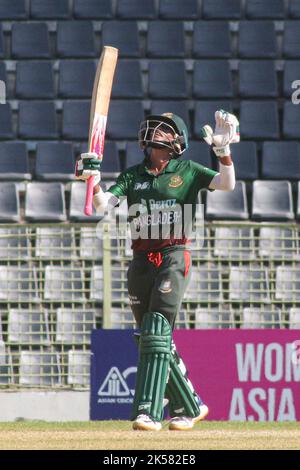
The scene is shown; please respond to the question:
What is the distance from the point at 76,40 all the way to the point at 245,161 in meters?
2.72

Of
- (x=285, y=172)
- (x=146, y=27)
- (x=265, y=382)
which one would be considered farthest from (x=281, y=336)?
(x=146, y=27)

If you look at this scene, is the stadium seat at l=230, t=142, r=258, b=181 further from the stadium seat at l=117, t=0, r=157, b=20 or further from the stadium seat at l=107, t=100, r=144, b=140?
the stadium seat at l=117, t=0, r=157, b=20

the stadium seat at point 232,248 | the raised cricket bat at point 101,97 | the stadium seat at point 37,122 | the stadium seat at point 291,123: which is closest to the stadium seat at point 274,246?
the stadium seat at point 232,248

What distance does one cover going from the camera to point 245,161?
13.6 m

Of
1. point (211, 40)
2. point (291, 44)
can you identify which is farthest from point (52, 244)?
point (291, 44)

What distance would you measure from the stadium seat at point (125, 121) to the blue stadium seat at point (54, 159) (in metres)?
0.70

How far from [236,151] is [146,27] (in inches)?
94.5

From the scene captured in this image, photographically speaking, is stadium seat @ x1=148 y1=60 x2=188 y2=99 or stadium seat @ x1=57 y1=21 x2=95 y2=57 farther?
stadium seat @ x1=57 y1=21 x2=95 y2=57

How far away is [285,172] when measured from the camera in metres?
13.7

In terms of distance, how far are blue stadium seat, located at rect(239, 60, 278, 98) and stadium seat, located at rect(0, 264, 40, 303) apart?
17.2ft

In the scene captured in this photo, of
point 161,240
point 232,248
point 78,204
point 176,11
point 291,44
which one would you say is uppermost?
point 176,11

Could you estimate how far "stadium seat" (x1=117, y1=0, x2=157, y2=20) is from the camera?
1526 centimetres

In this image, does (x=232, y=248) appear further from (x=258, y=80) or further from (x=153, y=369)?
(x=258, y=80)

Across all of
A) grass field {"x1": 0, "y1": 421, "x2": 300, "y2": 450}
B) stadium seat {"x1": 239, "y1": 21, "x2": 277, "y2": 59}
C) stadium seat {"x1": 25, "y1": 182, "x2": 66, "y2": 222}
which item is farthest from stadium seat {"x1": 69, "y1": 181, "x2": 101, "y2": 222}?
grass field {"x1": 0, "y1": 421, "x2": 300, "y2": 450}
